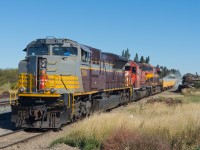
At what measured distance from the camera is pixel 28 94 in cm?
1347

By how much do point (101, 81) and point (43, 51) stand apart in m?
5.04

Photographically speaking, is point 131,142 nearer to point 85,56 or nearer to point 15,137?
point 15,137

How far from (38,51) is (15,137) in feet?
13.4

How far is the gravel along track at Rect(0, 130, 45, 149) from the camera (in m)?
11.1

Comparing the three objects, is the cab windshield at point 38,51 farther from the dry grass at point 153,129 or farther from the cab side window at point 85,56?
the dry grass at point 153,129

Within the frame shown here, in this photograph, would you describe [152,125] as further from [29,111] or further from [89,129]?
[29,111]

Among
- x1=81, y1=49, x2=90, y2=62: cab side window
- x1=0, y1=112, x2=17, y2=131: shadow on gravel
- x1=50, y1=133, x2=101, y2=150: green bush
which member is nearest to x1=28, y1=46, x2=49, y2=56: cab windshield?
x1=81, y1=49, x2=90, y2=62: cab side window

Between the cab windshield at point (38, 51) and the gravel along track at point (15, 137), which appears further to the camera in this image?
the cab windshield at point (38, 51)

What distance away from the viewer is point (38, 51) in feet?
48.4

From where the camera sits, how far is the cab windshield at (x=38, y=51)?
14.6 m

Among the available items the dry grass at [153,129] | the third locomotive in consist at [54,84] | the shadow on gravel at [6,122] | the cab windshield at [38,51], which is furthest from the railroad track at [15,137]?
the cab windshield at [38,51]

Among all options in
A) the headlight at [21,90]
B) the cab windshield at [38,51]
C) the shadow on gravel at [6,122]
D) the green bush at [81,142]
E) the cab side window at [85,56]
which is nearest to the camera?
the green bush at [81,142]

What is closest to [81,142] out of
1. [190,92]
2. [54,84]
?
[54,84]

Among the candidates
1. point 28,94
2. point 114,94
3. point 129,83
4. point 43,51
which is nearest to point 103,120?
point 28,94
